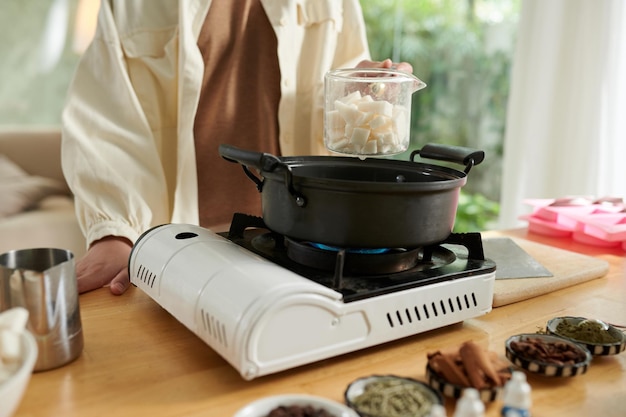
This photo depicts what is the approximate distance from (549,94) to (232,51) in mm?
1705

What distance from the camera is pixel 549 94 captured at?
2717 mm

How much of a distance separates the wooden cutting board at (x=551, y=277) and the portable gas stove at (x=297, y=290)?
11 centimetres

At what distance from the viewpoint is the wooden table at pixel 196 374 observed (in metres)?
0.73

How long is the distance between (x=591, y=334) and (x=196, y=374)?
546 millimetres

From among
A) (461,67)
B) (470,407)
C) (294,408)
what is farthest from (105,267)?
(461,67)

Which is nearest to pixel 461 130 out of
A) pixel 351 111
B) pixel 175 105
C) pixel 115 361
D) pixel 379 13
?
pixel 379 13

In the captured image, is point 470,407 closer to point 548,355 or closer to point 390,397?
point 390,397

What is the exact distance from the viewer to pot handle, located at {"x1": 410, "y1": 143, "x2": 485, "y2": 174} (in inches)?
41.2

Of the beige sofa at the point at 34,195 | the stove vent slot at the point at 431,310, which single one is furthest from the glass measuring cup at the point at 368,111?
the beige sofa at the point at 34,195

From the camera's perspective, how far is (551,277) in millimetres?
1157

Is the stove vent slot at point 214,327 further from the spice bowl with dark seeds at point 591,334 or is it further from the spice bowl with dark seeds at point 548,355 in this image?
the spice bowl with dark seeds at point 591,334

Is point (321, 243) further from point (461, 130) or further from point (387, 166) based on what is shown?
point (461, 130)

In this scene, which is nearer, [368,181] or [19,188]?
[368,181]

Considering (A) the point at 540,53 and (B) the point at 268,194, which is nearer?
(B) the point at 268,194
